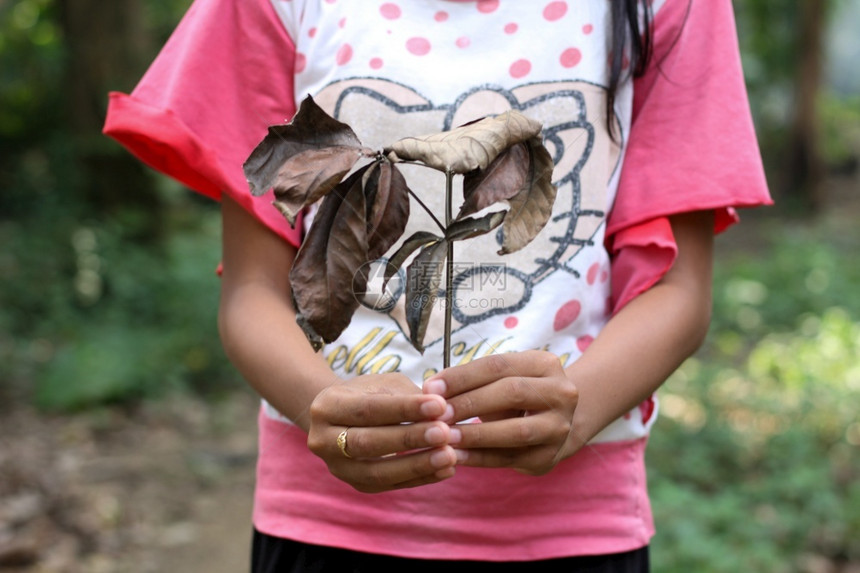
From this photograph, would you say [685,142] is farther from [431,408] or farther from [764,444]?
[764,444]

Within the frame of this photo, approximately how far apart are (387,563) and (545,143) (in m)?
0.52

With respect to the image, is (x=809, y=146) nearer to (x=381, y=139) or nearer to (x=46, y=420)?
(x=46, y=420)

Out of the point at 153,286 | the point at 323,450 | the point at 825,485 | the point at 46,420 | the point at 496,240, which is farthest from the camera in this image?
the point at 153,286

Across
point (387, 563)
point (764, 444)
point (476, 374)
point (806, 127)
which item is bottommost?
point (806, 127)

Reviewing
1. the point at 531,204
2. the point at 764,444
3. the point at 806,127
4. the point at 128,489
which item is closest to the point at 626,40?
the point at 531,204

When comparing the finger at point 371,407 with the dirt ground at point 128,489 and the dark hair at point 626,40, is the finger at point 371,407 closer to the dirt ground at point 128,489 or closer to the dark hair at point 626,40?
the dark hair at point 626,40

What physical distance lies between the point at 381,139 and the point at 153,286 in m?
3.80

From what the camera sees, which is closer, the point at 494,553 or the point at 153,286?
the point at 494,553

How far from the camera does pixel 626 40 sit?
1026mm

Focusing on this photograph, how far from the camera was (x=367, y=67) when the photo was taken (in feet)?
3.25

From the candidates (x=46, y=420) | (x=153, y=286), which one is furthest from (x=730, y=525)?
(x=153, y=286)

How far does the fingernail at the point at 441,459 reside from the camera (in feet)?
2.48

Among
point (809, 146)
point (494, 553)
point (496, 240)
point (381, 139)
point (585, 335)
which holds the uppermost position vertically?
Result: point (381, 139)

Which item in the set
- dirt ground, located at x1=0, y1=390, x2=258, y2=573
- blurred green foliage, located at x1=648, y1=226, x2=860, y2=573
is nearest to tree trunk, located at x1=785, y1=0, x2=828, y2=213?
blurred green foliage, located at x1=648, y1=226, x2=860, y2=573
